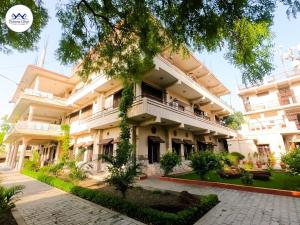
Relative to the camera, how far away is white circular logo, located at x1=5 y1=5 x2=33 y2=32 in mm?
6102

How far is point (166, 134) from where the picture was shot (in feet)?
51.8

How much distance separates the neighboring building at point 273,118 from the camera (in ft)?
72.5

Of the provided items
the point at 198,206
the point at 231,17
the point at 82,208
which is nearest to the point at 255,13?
the point at 231,17

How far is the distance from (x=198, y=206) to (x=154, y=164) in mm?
8801

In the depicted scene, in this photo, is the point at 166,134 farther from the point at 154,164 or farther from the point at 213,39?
the point at 213,39

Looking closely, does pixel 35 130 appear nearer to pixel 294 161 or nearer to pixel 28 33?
pixel 28 33

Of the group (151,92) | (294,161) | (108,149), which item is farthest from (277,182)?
(108,149)

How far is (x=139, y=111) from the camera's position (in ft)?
38.2

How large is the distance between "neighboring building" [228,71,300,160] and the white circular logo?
27.0m

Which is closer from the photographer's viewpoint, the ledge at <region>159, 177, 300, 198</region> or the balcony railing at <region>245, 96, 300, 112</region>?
the ledge at <region>159, 177, 300, 198</region>

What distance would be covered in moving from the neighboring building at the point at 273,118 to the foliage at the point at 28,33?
26.6 m

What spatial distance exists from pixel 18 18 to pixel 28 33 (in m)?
0.65

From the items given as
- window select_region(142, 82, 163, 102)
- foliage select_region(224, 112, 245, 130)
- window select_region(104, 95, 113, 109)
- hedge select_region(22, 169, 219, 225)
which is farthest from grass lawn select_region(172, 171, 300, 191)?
foliage select_region(224, 112, 245, 130)

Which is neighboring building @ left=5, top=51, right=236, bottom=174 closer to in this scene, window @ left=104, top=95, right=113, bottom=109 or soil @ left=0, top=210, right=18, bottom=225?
window @ left=104, top=95, right=113, bottom=109
